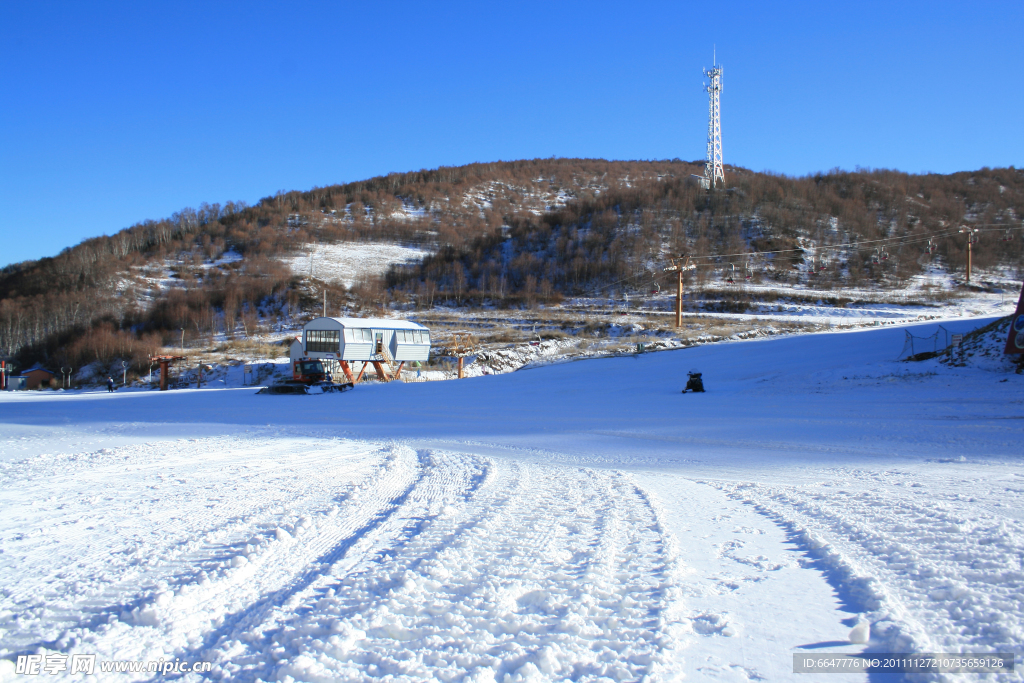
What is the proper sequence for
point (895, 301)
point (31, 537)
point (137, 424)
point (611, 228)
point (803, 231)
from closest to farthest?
point (31, 537)
point (137, 424)
point (895, 301)
point (803, 231)
point (611, 228)

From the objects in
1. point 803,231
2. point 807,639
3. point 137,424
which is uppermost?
point 803,231

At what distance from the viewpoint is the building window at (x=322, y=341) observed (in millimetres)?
38656

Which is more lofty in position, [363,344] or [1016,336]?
[1016,336]

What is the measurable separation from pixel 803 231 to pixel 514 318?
55.6 meters

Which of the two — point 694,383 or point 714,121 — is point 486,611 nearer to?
point 694,383

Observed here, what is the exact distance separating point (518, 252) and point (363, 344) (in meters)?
73.3

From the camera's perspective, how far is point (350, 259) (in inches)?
4382

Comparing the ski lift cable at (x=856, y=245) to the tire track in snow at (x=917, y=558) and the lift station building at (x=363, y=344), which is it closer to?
the lift station building at (x=363, y=344)

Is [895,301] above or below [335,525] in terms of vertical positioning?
above

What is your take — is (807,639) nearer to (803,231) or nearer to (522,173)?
(803,231)

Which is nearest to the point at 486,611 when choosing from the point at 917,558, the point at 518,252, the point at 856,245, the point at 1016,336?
the point at 917,558

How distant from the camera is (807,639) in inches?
112

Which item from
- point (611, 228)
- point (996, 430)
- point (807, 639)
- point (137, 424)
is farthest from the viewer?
point (611, 228)

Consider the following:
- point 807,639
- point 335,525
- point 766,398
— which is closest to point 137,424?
point 335,525
